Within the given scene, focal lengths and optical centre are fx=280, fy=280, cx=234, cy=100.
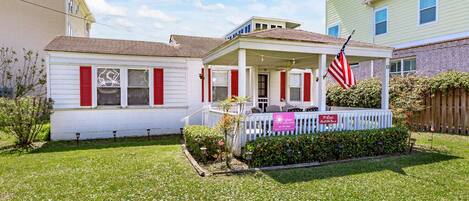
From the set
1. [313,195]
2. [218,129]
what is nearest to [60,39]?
[218,129]

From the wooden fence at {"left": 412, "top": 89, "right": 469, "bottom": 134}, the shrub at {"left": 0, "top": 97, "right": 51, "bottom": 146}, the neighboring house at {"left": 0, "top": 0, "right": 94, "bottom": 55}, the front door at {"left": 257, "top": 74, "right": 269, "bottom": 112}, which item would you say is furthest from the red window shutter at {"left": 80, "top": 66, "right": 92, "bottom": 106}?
the wooden fence at {"left": 412, "top": 89, "right": 469, "bottom": 134}

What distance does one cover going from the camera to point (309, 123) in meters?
7.08

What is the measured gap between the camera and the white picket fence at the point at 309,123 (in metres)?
6.52

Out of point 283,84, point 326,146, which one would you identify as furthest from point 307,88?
point 326,146

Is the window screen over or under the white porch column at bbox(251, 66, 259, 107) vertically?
over

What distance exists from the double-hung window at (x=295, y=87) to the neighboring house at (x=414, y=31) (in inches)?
199

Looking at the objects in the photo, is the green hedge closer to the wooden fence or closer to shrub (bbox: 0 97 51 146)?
the wooden fence

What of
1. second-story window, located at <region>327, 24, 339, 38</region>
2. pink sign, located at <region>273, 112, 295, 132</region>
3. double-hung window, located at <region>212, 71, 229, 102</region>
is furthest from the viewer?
second-story window, located at <region>327, 24, 339, 38</region>

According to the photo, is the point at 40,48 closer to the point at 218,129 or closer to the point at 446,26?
the point at 218,129

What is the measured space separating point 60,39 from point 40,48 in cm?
640

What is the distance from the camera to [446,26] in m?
12.0

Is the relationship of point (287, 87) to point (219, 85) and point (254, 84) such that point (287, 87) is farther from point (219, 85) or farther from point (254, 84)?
point (219, 85)

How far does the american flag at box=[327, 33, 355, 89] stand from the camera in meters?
6.88

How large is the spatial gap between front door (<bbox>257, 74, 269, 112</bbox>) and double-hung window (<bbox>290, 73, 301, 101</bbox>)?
1287 millimetres
